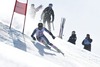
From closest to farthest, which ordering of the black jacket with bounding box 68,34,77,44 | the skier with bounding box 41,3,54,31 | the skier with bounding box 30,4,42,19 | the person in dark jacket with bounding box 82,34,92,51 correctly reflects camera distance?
the person in dark jacket with bounding box 82,34,92,51 < the black jacket with bounding box 68,34,77,44 < the skier with bounding box 41,3,54,31 < the skier with bounding box 30,4,42,19

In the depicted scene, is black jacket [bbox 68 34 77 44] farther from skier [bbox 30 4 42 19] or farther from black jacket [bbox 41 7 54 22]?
skier [bbox 30 4 42 19]

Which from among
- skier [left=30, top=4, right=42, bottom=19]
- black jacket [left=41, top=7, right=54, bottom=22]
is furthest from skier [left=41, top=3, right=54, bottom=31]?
skier [left=30, top=4, right=42, bottom=19]

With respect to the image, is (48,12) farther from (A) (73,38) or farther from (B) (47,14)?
(A) (73,38)

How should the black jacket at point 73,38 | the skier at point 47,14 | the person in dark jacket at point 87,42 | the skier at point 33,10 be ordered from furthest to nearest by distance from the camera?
the skier at point 33,10 < the skier at point 47,14 < the black jacket at point 73,38 < the person in dark jacket at point 87,42

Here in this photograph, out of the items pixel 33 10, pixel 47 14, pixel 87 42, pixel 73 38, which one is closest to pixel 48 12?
pixel 47 14

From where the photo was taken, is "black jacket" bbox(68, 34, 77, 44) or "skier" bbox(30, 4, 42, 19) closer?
"black jacket" bbox(68, 34, 77, 44)

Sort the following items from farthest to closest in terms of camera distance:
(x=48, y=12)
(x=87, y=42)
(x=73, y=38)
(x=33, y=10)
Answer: (x=33, y=10), (x=48, y=12), (x=73, y=38), (x=87, y=42)

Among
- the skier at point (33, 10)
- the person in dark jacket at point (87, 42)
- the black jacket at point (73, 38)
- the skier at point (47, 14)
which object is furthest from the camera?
the skier at point (33, 10)

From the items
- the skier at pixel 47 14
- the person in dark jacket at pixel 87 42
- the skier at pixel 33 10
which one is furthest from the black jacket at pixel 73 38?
the skier at pixel 33 10

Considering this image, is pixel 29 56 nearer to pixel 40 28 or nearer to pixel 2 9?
pixel 40 28

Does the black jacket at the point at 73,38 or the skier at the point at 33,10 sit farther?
the skier at the point at 33,10

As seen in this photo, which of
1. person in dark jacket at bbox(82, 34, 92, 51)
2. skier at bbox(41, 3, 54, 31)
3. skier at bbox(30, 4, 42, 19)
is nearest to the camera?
person in dark jacket at bbox(82, 34, 92, 51)

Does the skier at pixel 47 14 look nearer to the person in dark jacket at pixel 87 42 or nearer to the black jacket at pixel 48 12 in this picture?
the black jacket at pixel 48 12

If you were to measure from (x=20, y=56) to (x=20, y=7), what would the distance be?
7234 mm
